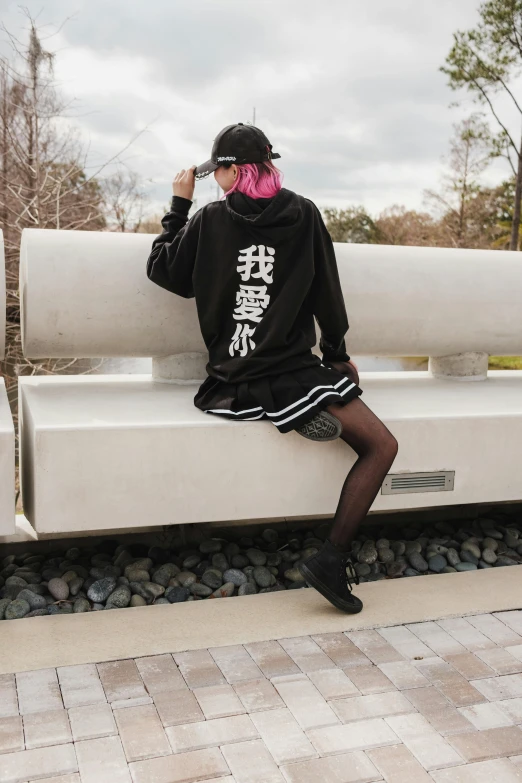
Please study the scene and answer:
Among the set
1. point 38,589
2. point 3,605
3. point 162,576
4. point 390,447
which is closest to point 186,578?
point 162,576

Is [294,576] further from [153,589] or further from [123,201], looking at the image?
[123,201]

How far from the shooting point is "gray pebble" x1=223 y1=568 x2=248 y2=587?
251cm

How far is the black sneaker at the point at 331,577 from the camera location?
224 cm

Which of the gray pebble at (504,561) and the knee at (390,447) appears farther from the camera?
the gray pebble at (504,561)

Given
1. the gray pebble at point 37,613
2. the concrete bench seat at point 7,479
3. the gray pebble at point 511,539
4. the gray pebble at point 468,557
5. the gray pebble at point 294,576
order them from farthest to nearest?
1. the gray pebble at point 511,539
2. the gray pebble at point 468,557
3. the gray pebble at point 294,576
4. the gray pebble at point 37,613
5. the concrete bench seat at point 7,479

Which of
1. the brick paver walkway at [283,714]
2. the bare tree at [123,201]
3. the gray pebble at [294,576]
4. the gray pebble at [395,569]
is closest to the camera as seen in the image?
the brick paver walkway at [283,714]

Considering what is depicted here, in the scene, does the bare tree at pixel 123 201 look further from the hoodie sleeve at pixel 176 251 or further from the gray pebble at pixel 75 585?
the gray pebble at pixel 75 585

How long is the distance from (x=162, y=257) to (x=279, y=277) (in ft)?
1.36

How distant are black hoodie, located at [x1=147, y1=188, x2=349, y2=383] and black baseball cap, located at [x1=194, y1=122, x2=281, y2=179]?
0.12 metres

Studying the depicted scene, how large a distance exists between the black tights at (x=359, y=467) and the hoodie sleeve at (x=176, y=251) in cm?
66

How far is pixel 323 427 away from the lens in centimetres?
231

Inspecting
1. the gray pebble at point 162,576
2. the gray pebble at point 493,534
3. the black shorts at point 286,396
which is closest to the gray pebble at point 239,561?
the gray pebble at point 162,576

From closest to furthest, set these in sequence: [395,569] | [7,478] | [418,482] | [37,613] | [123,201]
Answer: [7,478] → [37,613] → [418,482] → [395,569] → [123,201]

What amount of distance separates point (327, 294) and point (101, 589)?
3.92ft
